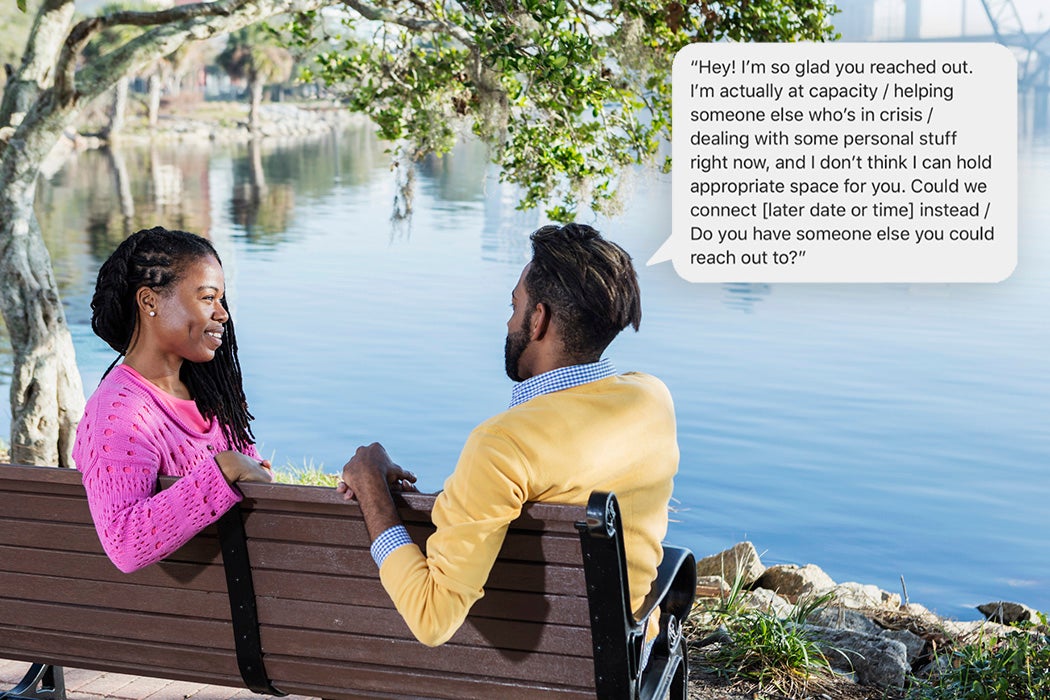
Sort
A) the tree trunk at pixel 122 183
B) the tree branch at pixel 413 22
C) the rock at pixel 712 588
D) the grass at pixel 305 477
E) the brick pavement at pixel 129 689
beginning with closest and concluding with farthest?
1. the brick pavement at pixel 129 689
2. the rock at pixel 712 588
3. the tree branch at pixel 413 22
4. the grass at pixel 305 477
5. the tree trunk at pixel 122 183

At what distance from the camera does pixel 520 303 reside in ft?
7.69

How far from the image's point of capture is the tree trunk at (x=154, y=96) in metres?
52.8

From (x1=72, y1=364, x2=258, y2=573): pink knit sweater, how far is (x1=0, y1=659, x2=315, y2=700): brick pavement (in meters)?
1.17

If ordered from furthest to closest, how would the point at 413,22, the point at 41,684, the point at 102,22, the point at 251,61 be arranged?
the point at 251,61
the point at 413,22
the point at 102,22
the point at 41,684

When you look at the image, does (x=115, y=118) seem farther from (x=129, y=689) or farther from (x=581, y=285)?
(x=581, y=285)

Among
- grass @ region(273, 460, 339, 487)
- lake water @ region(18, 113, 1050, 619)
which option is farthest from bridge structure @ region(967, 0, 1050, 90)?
grass @ region(273, 460, 339, 487)

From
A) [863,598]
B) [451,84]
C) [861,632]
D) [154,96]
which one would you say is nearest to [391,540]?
[861,632]

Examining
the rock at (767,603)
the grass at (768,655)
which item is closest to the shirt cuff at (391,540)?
the grass at (768,655)

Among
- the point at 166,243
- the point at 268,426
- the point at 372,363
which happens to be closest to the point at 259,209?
the point at 372,363

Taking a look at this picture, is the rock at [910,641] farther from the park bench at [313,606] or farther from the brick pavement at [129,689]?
the brick pavement at [129,689]

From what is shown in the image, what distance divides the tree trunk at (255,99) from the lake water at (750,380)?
32.8m

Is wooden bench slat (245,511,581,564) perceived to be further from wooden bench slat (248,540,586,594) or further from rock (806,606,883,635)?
rock (806,606,883,635)

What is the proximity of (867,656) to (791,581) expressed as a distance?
6.27ft

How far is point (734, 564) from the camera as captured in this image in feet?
20.1
